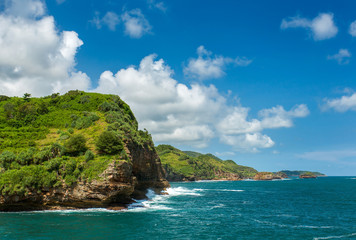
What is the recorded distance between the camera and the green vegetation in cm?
4331

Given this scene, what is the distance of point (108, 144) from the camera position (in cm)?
4962

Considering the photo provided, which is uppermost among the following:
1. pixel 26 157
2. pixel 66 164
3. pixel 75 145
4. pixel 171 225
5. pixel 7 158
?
pixel 75 145

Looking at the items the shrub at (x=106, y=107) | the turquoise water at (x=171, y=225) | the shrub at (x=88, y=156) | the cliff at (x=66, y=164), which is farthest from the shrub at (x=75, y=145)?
the shrub at (x=106, y=107)

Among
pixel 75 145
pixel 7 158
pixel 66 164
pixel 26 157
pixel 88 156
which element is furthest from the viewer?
pixel 75 145

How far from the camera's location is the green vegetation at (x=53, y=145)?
43312 mm

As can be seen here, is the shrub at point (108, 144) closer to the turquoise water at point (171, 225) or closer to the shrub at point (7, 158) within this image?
the turquoise water at point (171, 225)

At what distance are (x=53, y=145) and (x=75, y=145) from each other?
4.50m

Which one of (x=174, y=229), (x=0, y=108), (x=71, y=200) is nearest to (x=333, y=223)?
(x=174, y=229)

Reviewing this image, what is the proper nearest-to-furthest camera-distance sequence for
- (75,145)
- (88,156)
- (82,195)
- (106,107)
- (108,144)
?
(82,195), (88,156), (108,144), (75,145), (106,107)

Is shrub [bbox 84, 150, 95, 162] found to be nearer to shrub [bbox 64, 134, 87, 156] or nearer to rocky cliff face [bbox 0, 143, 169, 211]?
shrub [bbox 64, 134, 87, 156]

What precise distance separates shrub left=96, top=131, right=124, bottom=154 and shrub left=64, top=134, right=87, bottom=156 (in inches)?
142

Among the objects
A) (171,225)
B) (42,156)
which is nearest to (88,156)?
(42,156)

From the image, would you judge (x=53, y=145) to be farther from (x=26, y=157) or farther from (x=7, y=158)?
(x=7, y=158)

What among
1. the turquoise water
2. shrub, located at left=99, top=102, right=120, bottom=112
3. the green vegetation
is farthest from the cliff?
shrub, located at left=99, top=102, right=120, bottom=112
